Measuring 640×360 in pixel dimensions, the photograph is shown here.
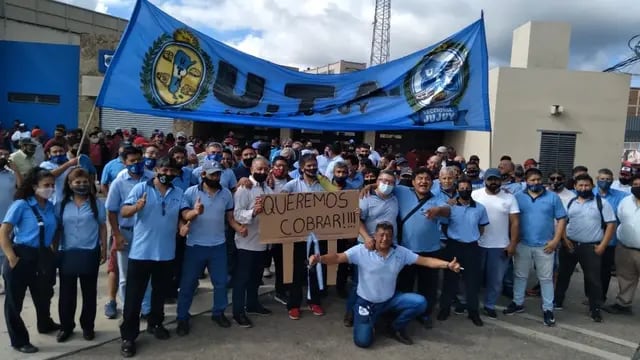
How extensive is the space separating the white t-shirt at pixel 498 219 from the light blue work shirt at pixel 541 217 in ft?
0.60

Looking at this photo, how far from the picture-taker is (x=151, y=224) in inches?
176

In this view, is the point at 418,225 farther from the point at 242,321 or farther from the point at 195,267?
the point at 195,267

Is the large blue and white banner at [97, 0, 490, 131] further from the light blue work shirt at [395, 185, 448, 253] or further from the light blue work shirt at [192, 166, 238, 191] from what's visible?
the light blue work shirt at [395, 185, 448, 253]

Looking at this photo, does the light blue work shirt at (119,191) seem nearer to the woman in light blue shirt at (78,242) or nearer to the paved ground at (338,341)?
the woman in light blue shirt at (78,242)

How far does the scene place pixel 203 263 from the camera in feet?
16.2

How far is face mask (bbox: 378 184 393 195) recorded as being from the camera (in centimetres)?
530

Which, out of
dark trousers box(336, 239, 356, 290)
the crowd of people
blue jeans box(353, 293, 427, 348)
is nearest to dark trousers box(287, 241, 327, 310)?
the crowd of people

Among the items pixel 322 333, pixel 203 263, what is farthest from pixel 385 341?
pixel 203 263

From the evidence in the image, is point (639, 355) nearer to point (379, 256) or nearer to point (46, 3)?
point (379, 256)

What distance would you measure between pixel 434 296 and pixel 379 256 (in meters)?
1.13

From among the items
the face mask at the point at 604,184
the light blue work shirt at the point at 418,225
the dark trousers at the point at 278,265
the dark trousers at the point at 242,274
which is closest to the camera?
the dark trousers at the point at 242,274

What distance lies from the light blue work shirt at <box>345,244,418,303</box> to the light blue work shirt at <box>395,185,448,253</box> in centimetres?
43

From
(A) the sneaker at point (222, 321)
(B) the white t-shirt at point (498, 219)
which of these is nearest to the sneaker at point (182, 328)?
(A) the sneaker at point (222, 321)

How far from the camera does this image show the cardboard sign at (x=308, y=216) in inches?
201
